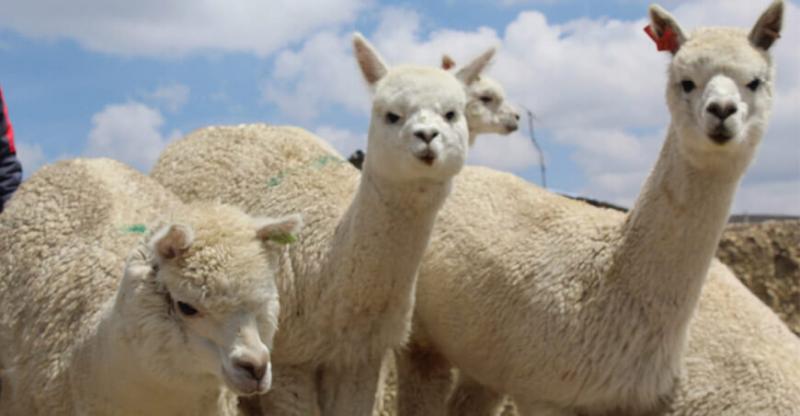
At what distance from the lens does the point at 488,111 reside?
10.2 meters

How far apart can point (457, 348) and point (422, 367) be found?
0.67 metres

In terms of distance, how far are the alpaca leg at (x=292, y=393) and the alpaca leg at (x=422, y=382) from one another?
1.39 metres

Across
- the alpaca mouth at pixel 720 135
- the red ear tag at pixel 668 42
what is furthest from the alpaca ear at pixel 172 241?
the red ear tag at pixel 668 42

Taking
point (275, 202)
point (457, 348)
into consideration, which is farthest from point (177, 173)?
point (457, 348)

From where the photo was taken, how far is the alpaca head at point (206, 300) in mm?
4699

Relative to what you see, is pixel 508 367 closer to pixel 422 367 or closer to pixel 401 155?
pixel 422 367

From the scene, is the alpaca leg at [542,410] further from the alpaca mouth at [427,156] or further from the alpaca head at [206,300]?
the alpaca head at [206,300]

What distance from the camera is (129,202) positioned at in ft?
20.7

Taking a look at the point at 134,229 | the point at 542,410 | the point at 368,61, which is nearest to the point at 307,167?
the point at 368,61

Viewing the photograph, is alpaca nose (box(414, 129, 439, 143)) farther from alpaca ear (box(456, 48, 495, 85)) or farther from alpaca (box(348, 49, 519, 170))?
alpaca (box(348, 49, 519, 170))

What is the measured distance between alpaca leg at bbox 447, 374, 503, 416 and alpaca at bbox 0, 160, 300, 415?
248 cm

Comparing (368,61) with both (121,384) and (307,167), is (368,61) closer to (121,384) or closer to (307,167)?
(307,167)

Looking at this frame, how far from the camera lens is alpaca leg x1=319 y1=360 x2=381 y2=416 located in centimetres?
642

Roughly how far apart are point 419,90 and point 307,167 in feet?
3.47
